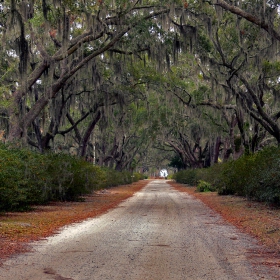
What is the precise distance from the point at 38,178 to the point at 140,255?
8.43m

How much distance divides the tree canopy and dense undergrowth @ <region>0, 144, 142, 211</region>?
1435 millimetres

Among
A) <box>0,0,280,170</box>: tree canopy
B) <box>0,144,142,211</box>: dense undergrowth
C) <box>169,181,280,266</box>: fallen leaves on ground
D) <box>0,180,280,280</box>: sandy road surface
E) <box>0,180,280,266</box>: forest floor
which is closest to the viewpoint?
<box>0,180,280,280</box>: sandy road surface

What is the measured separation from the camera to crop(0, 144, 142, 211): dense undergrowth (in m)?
11.1

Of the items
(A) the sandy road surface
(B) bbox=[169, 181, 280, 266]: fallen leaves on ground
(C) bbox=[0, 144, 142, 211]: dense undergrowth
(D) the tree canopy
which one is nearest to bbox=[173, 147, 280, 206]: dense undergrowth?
(B) bbox=[169, 181, 280, 266]: fallen leaves on ground

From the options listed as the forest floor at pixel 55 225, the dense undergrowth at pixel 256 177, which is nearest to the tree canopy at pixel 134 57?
the dense undergrowth at pixel 256 177

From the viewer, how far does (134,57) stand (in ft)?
59.5

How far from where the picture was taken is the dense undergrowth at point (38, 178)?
11.1 meters

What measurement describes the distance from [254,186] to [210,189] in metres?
11.7

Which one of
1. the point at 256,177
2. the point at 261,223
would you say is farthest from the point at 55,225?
the point at 256,177

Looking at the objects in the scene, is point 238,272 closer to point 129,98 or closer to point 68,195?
point 68,195

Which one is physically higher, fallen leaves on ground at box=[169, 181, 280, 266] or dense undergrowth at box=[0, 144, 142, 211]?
dense undergrowth at box=[0, 144, 142, 211]

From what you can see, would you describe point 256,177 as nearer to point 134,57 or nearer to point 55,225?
point 134,57

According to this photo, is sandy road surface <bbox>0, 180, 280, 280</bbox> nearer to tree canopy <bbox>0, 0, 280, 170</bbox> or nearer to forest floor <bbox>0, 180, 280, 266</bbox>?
forest floor <bbox>0, 180, 280, 266</bbox>

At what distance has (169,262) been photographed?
5902 mm
